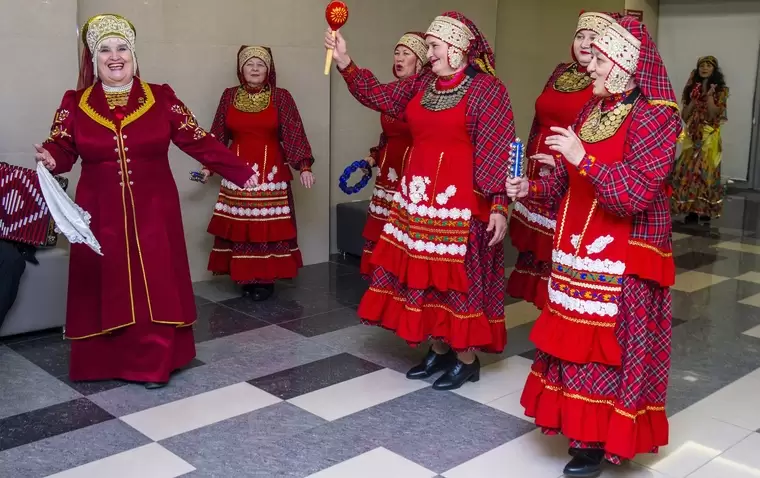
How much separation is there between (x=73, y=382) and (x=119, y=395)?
29cm

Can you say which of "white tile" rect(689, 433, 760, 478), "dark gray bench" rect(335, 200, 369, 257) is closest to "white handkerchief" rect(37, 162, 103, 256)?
"white tile" rect(689, 433, 760, 478)

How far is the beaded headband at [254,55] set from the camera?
5.05 metres

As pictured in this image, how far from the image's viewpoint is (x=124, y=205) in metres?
3.74

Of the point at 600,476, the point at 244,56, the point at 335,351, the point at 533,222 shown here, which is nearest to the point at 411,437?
the point at 600,476

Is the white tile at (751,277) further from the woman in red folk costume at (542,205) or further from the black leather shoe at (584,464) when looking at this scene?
the black leather shoe at (584,464)

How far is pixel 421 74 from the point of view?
3900mm

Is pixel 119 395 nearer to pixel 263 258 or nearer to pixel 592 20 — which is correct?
pixel 263 258

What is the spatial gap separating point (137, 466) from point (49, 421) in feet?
2.00

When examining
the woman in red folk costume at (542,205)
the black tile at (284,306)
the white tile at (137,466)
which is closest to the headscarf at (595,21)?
the woman in red folk costume at (542,205)

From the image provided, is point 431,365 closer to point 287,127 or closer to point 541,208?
point 541,208

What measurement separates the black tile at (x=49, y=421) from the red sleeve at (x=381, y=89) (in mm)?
1740

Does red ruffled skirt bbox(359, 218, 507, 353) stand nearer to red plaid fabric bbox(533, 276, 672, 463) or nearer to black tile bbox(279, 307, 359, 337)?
red plaid fabric bbox(533, 276, 672, 463)

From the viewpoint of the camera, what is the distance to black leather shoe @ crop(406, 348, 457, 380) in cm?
399

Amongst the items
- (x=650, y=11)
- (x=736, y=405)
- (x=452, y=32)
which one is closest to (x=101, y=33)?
(x=452, y=32)
